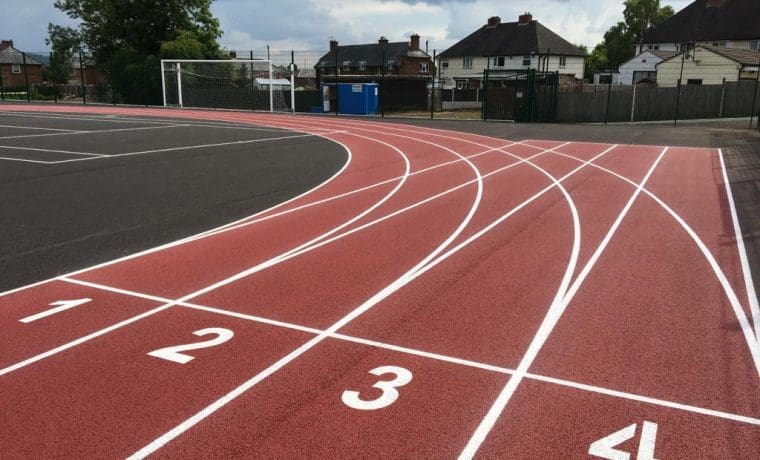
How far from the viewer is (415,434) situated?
12.7 feet

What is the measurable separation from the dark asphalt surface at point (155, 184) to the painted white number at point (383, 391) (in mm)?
4431

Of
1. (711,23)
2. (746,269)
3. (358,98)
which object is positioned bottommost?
(746,269)

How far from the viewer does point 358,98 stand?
1444 inches

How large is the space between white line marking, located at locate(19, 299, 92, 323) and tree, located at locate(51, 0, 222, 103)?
4215 cm

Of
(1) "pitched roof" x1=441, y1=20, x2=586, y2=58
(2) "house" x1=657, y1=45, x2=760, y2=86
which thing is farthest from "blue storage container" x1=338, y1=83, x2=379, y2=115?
(1) "pitched roof" x1=441, y1=20, x2=586, y2=58

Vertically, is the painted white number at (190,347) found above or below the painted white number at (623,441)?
above

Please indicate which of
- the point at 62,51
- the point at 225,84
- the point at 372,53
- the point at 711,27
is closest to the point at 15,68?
the point at 62,51

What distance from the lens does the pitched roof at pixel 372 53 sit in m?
75.4

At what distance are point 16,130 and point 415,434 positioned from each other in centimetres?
2548

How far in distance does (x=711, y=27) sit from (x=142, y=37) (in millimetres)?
57668

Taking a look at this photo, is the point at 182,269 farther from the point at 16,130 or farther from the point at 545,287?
the point at 16,130

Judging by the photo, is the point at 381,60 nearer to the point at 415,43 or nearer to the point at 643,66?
the point at 415,43

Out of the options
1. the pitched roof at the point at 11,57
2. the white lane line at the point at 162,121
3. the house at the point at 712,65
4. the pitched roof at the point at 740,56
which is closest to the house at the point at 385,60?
the house at the point at 712,65

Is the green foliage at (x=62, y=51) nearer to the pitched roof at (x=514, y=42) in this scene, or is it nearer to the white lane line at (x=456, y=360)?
the pitched roof at (x=514, y=42)
